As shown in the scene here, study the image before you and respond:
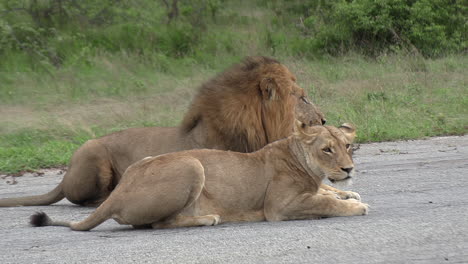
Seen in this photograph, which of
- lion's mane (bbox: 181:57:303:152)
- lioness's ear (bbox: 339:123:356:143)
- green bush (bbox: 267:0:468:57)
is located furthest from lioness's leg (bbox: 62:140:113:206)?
green bush (bbox: 267:0:468:57)

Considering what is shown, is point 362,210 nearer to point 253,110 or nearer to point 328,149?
point 328,149

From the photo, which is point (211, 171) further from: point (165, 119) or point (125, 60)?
point (125, 60)

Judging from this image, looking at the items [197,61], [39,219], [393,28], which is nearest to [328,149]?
[39,219]

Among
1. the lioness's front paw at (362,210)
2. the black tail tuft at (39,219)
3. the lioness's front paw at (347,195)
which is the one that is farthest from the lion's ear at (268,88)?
the black tail tuft at (39,219)

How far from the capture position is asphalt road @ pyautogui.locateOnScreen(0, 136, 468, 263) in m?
4.37

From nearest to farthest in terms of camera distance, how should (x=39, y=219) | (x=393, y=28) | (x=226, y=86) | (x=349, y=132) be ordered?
(x=39, y=219) → (x=349, y=132) → (x=226, y=86) → (x=393, y=28)

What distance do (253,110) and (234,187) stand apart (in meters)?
1.33

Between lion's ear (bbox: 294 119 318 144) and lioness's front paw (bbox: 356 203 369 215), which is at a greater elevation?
lion's ear (bbox: 294 119 318 144)

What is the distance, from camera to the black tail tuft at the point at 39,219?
5.56 m

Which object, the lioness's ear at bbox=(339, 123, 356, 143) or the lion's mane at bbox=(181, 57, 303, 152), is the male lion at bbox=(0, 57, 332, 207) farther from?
the lioness's ear at bbox=(339, 123, 356, 143)

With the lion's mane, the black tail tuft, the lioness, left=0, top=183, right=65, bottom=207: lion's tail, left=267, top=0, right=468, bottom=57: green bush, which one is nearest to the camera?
the lioness

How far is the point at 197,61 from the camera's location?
771 inches

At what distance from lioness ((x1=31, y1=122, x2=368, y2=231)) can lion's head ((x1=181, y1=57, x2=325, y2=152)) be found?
0.86 m

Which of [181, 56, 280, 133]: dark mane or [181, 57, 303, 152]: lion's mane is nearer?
[181, 57, 303, 152]: lion's mane
